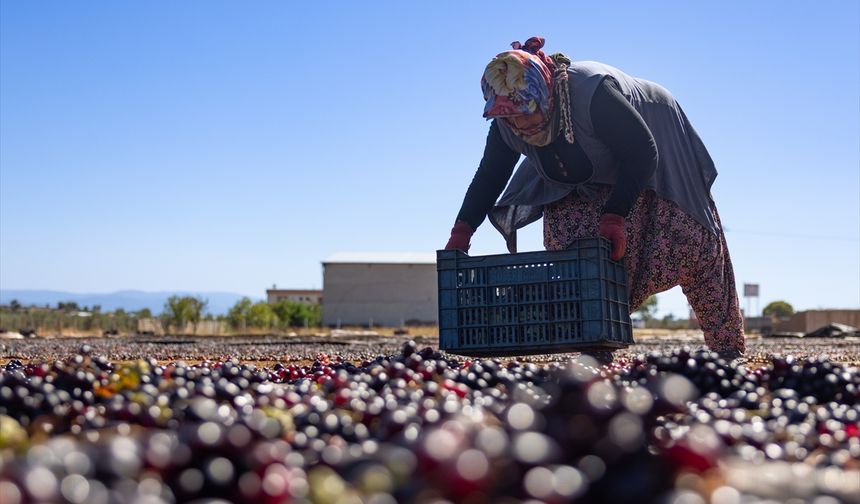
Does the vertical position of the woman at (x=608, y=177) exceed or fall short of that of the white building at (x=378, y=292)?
it falls short

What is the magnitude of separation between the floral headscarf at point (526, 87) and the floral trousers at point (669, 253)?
0.66 meters

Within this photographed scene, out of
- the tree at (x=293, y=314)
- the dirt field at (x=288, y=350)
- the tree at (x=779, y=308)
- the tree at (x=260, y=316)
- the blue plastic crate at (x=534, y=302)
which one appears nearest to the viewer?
the blue plastic crate at (x=534, y=302)

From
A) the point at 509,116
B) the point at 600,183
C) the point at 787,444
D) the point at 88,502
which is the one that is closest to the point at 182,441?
the point at 88,502

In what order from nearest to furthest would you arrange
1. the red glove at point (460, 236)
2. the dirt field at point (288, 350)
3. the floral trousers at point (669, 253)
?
the floral trousers at point (669, 253), the red glove at point (460, 236), the dirt field at point (288, 350)

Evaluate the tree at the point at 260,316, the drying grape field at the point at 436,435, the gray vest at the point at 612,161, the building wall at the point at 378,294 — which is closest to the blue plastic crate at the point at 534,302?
the gray vest at the point at 612,161

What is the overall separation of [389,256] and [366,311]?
5.57 m

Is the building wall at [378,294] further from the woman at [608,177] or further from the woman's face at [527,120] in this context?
the woman's face at [527,120]

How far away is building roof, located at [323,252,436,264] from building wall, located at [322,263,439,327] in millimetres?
259

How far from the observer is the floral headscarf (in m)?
5.00

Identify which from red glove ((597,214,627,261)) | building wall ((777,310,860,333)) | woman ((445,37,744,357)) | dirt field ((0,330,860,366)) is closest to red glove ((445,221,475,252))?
woman ((445,37,744,357))

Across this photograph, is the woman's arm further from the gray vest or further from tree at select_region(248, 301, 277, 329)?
tree at select_region(248, 301, 277, 329)

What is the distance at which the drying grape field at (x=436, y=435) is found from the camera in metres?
1.36

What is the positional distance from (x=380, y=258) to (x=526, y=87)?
53.8 m

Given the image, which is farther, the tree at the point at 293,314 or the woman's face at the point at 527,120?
the tree at the point at 293,314
